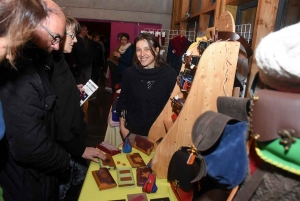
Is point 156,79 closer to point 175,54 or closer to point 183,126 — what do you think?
point 183,126

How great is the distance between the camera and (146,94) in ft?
5.56

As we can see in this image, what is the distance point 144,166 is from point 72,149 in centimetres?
48

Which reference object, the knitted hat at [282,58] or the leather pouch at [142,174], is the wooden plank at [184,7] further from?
the knitted hat at [282,58]

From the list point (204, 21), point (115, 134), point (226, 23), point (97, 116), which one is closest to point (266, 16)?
point (226, 23)

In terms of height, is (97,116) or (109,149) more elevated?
(109,149)

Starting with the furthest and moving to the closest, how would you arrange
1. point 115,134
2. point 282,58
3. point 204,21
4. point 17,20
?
point 204,21, point 115,134, point 17,20, point 282,58

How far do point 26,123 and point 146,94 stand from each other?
36.6 inches

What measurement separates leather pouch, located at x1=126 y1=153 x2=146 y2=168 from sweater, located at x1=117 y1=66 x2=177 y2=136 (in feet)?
1.21

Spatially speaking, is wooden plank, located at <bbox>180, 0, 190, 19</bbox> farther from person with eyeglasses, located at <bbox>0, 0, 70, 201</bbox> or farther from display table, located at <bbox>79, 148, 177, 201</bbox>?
display table, located at <bbox>79, 148, 177, 201</bbox>

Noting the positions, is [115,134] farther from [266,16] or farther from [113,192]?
[266,16]

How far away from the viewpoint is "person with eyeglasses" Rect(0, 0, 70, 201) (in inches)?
34.4

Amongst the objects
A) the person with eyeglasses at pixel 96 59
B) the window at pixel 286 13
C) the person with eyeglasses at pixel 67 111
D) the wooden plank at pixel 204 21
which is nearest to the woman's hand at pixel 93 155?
the person with eyeglasses at pixel 67 111

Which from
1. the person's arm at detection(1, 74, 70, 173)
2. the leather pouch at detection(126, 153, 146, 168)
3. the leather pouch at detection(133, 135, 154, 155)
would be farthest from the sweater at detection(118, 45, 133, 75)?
the person's arm at detection(1, 74, 70, 173)

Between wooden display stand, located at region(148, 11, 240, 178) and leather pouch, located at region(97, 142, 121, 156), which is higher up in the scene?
wooden display stand, located at region(148, 11, 240, 178)
